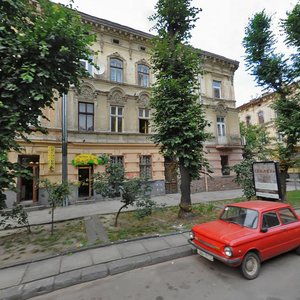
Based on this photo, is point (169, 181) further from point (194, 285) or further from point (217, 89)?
point (194, 285)

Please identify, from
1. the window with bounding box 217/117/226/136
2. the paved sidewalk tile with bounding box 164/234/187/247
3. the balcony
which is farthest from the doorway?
the window with bounding box 217/117/226/136

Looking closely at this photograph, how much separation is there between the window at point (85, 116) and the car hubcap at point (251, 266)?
12183mm

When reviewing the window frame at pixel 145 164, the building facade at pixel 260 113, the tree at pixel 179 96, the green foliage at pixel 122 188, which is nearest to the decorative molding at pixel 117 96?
the window frame at pixel 145 164

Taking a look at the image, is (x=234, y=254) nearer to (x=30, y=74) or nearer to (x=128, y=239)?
(x=128, y=239)

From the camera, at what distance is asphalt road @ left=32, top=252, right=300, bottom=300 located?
3691mm

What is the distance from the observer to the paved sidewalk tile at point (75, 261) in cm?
472

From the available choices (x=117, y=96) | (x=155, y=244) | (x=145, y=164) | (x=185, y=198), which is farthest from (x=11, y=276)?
(x=117, y=96)

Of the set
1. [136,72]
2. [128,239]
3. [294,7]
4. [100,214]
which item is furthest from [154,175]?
[294,7]

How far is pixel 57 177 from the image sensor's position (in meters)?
12.5

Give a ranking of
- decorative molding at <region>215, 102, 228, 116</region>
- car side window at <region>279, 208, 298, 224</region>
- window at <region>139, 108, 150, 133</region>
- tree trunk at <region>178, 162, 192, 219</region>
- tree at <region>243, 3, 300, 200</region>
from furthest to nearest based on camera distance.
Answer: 1. decorative molding at <region>215, 102, 228, 116</region>
2. window at <region>139, 108, 150, 133</region>
3. tree at <region>243, 3, 300, 200</region>
4. tree trunk at <region>178, 162, 192, 219</region>
5. car side window at <region>279, 208, 298, 224</region>

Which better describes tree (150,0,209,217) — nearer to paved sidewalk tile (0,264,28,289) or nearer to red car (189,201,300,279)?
Answer: red car (189,201,300,279)

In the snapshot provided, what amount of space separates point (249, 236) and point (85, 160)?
10.9m

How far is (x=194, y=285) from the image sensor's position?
4027mm

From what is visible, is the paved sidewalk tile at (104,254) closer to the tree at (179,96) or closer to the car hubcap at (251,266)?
the car hubcap at (251,266)
